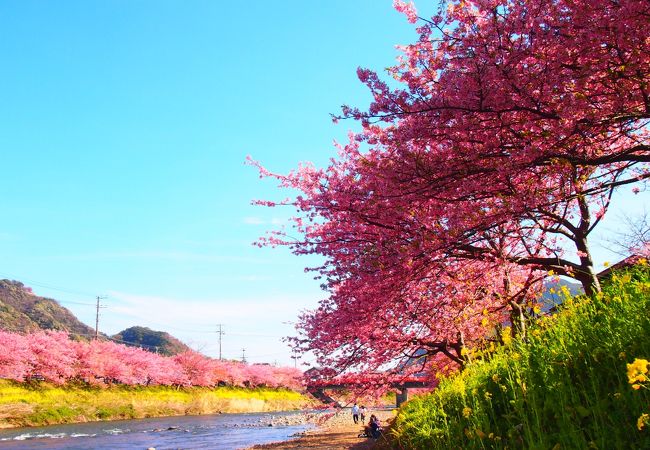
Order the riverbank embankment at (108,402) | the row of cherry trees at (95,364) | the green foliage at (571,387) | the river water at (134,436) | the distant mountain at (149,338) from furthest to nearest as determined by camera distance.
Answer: the distant mountain at (149,338)
the row of cherry trees at (95,364)
the riverbank embankment at (108,402)
the river water at (134,436)
the green foliage at (571,387)

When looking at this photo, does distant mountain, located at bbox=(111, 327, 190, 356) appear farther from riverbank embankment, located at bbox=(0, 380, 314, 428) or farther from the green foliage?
the green foliage

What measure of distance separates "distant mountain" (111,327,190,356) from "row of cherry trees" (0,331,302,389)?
340ft

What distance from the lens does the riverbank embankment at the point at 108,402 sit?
34375 mm

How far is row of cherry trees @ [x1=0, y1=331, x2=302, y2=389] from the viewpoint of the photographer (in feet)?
130

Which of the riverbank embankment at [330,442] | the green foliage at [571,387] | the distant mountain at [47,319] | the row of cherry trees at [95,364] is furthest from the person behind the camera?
the distant mountain at [47,319]

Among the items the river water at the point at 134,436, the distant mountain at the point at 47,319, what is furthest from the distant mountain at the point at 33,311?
the river water at the point at 134,436

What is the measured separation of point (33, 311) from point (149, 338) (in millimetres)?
41605

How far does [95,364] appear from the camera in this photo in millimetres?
46000

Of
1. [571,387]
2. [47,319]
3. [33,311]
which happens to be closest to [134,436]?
[571,387]

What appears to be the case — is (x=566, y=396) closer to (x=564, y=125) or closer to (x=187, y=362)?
(x=564, y=125)

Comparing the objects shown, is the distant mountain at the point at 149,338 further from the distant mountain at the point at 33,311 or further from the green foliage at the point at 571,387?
the green foliage at the point at 571,387

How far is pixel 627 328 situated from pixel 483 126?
307cm

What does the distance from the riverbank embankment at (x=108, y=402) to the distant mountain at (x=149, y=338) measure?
108902 millimetres

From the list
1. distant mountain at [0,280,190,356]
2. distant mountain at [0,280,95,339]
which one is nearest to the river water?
distant mountain at [0,280,190,356]
